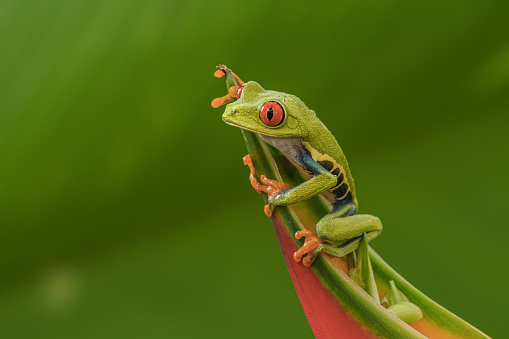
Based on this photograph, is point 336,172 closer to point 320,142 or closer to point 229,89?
point 320,142

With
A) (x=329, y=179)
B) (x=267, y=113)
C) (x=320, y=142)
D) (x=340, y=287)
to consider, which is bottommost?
(x=340, y=287)

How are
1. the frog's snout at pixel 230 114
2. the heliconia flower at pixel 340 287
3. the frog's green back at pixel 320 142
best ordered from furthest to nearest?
1. the frog's green back at pixel 320 142
2. the frog's snout at pixel 230 114
3. the heliconia flower at pixel 340 287

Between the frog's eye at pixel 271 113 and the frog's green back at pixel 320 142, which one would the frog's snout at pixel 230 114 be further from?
the frog's green back at pixel 320 142

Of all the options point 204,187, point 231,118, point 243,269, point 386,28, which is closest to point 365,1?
point 386,28

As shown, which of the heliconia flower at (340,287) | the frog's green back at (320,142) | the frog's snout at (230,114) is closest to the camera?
the heliconia flower at (340,287)

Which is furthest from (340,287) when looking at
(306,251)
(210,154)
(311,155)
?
(210,154)

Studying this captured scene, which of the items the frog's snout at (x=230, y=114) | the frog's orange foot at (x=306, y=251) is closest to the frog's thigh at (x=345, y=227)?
the frog's orange foot at (x=306, y=251)

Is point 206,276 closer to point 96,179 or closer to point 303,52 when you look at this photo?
point 96,179
